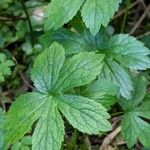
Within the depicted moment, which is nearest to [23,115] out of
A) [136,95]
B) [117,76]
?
[117,76]

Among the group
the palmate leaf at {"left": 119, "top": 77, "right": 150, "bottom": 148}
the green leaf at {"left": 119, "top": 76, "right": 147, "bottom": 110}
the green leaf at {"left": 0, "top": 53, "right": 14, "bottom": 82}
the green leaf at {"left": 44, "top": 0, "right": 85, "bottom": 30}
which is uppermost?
the green leaf at {"left": 44, "top": 0, "right": 85, "bottom": 30}

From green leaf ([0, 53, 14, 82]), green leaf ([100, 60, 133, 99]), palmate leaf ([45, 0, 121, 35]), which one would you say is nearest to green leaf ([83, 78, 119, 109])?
green leaf ([100, 60, 133, 99])

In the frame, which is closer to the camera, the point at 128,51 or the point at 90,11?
the point at 90,11

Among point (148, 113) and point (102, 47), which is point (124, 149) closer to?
point (148, 113)

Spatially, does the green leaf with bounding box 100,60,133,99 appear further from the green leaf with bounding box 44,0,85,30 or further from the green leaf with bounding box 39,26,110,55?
the green leaf with bounding box 44,0,85,30

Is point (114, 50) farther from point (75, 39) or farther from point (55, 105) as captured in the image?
point (55, 105)

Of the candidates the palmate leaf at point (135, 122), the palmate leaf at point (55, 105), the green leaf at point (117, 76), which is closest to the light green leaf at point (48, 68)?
the palmate leaf at point (55, 105)

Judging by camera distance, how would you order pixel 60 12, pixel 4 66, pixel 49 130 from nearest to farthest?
pixel 49 130 < pixel 60 12 < pixel 4 66
